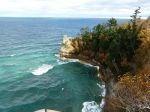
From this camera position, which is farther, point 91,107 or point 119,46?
point 119,46

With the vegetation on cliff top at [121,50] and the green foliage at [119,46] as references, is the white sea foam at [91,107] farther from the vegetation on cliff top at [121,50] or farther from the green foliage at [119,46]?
the green foliage at [119,46]

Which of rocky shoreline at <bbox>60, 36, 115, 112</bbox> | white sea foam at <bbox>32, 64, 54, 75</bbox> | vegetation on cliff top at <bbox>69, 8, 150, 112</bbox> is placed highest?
vegetation on cliff top at <bbox>69, 8, 150, 112</bbox>

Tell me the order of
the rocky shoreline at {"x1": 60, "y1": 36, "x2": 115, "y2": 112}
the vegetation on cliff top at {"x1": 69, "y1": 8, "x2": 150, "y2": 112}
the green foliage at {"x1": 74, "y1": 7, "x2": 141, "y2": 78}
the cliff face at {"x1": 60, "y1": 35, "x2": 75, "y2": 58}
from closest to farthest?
the vegetation on cliff top at {"x1": 69, "y1": 8, "x2": 150, "y2": 112}
the rocky shoreline at {"x1": 60, "y1": 36, "x2": 115, "y2": 112}
the green foliage at {"x1": 74, "y1": 7, "x2": 141, "y2": 78}
the cliff face at {"x1": 60, "y1": 35, "x2": 75, "y2": 58}

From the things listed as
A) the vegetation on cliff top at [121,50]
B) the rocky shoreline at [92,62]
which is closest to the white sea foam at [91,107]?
the rocky shoreline at [92,62]

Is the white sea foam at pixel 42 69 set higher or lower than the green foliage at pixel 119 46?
lower

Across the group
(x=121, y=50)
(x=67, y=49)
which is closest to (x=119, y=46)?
(x=121, y=50)

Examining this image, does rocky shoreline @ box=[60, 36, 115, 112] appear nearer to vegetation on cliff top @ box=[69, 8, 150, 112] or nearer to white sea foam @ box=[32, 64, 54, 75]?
vegetation on cliff top @ box=[69, 8, 150, 112]

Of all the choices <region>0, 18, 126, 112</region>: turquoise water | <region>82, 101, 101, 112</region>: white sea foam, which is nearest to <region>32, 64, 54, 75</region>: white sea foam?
<region>0, 18, 126, 112</region>: turquoise water

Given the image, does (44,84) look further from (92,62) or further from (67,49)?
(67,49)

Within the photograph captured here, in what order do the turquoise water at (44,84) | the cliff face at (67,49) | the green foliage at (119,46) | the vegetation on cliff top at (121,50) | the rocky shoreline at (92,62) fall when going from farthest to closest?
the cliff face at (67,49)
the green foliage at (119,46)
the rocky shoreline at (92,62)
the turquoise water at (44,84)
the vegetation on cliff top at (121,50)
